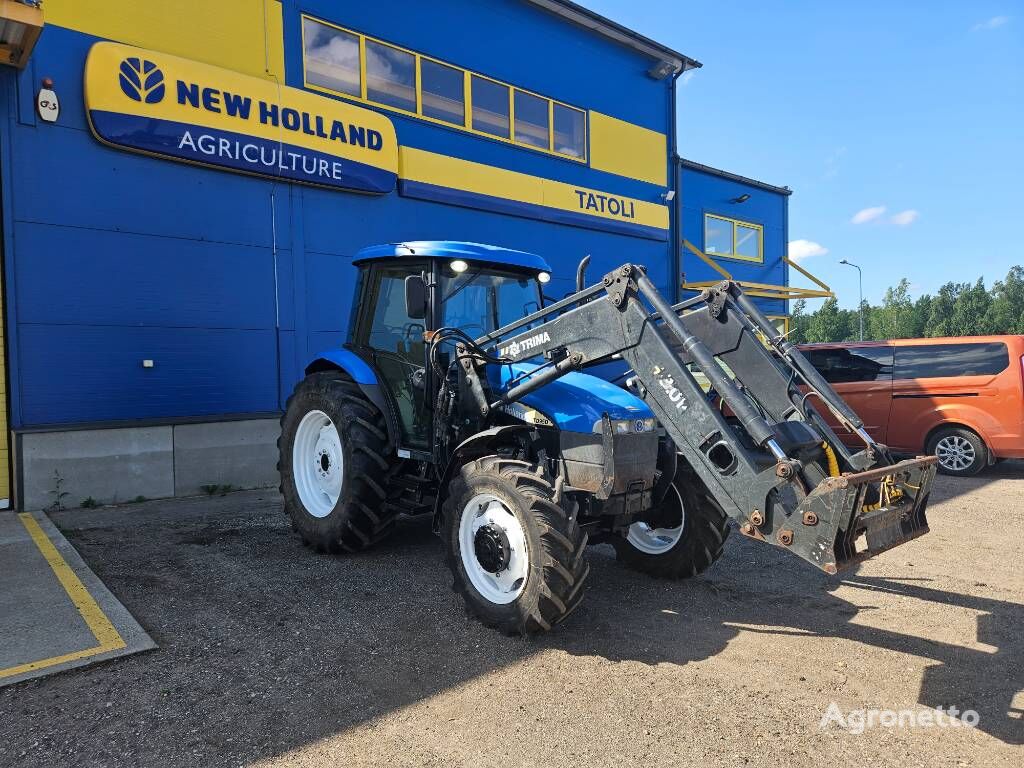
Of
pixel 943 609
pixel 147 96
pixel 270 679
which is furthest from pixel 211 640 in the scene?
pixel 147 96

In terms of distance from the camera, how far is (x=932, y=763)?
2.70 m

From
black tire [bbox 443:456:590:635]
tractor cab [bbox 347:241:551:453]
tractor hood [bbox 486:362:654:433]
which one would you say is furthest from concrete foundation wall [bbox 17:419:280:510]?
black tire [bbox 443:456:590:635]

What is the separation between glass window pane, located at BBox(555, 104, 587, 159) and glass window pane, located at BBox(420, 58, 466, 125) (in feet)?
6.85

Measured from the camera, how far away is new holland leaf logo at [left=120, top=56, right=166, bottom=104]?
23.5 feet

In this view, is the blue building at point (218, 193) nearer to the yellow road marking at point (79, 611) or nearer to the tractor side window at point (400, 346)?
the yellow road marking at point (79, 611)

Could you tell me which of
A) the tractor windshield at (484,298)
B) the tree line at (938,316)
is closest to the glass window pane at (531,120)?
the tractor windshield at (484,298)

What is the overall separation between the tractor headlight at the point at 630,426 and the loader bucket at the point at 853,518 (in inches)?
35.8

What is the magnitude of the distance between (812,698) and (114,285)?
7.48 metres

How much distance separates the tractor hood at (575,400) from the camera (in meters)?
4.12

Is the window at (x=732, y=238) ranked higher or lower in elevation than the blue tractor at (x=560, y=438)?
higher

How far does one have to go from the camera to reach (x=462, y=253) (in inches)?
188

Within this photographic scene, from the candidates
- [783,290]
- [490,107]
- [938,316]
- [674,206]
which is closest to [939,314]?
[938,316]

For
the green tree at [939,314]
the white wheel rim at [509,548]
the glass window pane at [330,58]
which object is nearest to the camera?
the white wheel rim at [509,548]

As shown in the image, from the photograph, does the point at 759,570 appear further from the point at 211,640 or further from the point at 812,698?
the point at 211,640
